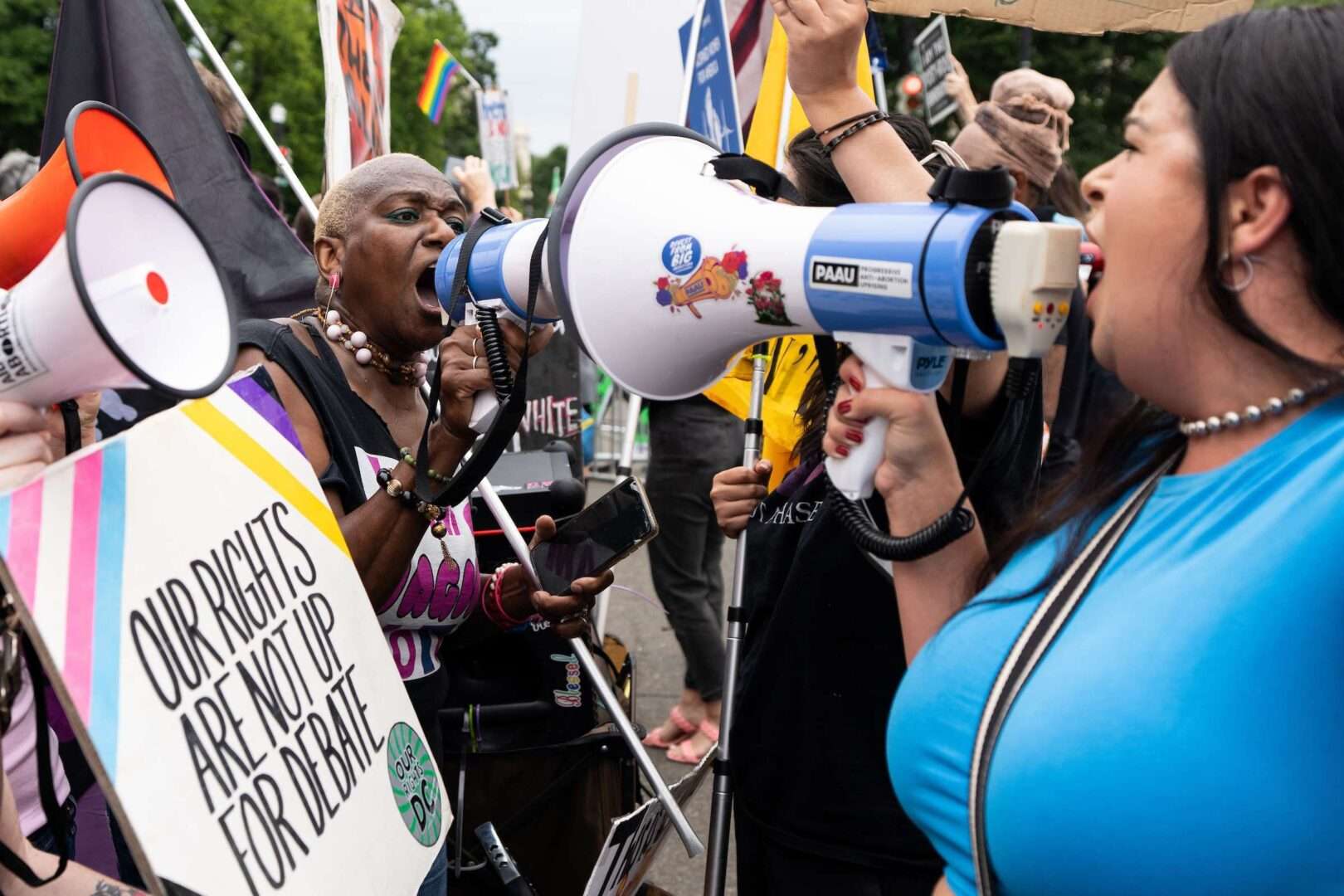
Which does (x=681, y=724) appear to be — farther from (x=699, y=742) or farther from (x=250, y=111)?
(x=250, y=111)

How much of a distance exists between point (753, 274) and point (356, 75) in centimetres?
263

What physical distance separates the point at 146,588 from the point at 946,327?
0.82 meters

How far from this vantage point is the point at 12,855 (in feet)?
3.76

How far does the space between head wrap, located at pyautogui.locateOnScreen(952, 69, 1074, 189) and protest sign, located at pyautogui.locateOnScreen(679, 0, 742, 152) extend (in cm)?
83

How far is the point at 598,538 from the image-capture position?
2.12m

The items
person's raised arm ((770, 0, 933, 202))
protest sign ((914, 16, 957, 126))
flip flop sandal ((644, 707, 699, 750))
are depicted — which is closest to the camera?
person's raised arm ((770, 0, 933, 202))

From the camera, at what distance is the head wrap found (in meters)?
3.08

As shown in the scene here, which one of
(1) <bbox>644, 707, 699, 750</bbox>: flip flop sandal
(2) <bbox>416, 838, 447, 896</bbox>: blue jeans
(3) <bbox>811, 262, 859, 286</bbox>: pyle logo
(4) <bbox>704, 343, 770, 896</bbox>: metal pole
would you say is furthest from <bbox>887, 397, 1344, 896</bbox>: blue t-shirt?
(1) <bbox>644, 707, 699, 750</bbox>: flip flop sandal

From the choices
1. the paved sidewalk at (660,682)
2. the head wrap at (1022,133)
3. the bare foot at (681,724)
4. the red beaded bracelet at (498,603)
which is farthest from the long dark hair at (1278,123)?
the bare foot at (681,724)

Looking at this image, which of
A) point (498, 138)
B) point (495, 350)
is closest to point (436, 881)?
point (495, 350)

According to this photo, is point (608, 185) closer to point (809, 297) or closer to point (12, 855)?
point (809, 297)

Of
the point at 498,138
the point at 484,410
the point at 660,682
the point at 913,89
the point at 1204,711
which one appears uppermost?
the point at 1204,711

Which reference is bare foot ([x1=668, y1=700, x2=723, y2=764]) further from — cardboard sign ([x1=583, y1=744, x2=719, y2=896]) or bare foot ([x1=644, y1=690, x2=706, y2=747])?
cardboard sign ([x1=583, y1=744, x2=719, y2=896])

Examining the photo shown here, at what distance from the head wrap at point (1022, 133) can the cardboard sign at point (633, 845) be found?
1815mm
